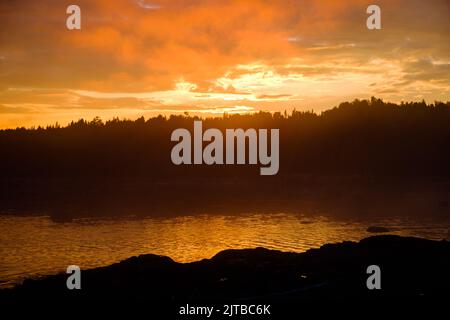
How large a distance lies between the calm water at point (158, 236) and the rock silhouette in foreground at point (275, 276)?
13.5m

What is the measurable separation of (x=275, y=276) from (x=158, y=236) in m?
36.6

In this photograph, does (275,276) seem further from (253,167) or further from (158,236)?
(253,167)

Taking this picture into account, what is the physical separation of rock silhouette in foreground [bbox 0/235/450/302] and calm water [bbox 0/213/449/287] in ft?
44.2

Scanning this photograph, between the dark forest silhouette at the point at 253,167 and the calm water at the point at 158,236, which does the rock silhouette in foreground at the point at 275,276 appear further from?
the dark forest silhouette at the point at 253,167

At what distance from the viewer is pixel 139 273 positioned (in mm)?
25922

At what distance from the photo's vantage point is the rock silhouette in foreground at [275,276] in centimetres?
2184

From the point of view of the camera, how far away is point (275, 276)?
23.9 m

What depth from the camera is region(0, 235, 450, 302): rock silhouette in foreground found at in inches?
860

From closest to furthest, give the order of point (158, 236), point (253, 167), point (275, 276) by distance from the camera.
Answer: point (275, 276) < point (158, 236) < point (253, 167)

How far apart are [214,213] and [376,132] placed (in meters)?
91.7

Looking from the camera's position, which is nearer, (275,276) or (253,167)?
(275,276)

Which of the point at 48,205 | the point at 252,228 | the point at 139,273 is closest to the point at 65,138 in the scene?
the point at 48,205

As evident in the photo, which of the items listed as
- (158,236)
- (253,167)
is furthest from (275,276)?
(253,167)
